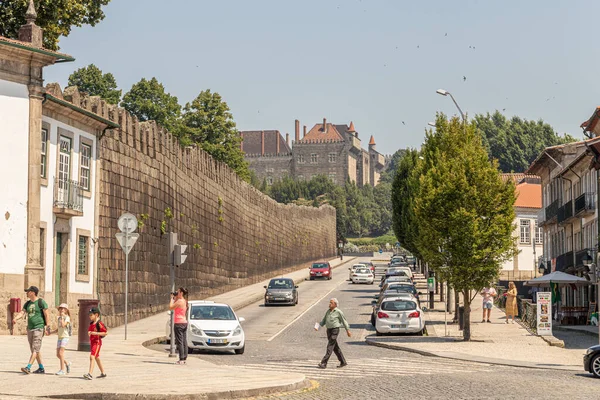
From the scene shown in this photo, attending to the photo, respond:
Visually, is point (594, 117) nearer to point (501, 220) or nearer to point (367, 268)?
point (501, 220)

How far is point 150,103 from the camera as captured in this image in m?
94.1

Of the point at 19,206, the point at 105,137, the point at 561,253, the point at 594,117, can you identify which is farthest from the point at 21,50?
the point at 561,253

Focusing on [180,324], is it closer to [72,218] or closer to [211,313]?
[211,313]

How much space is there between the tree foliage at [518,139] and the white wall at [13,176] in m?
110

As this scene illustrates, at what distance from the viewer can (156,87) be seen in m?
95.6

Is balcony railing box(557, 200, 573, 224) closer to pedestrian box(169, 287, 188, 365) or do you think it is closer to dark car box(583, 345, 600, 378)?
dark car box(583, 345, 600, 378)

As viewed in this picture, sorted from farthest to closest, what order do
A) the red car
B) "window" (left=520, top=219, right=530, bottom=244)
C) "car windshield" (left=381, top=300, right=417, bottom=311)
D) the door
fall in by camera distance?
1. "window" (left=520, top=219, right=530, bottom=244)
2. the red car
3. "car windshield" (left=381, top=300, right=417, bottom=311)
4. the door

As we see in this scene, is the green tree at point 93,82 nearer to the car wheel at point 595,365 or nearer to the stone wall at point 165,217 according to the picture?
the stone wall at point 165,217

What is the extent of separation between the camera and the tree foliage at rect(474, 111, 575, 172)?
447 ft

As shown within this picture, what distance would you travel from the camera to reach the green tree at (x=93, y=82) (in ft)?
308

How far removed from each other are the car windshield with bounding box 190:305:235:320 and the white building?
200 inches

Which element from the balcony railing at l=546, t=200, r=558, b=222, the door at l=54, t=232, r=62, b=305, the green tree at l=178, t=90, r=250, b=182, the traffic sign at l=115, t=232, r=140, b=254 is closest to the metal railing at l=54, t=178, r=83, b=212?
the door at l=54, t=232, r=62, b=305

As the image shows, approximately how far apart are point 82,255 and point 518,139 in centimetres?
10832

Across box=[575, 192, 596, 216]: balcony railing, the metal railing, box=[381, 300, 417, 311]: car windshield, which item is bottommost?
box=[381, 300, 417, 311]: car windshield
